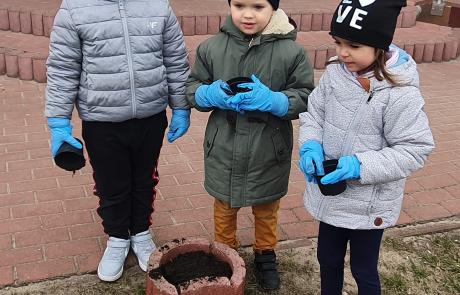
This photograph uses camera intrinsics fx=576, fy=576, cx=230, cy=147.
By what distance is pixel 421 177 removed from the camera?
4262 mm

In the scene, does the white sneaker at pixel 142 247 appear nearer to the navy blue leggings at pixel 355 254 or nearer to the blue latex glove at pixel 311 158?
the navy blue leggings at pixel 355 254

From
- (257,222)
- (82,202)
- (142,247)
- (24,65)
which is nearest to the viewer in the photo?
(257,222)

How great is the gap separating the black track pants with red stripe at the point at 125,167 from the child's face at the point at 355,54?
40.3 inches

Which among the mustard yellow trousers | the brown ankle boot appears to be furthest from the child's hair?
the brown ankle boot

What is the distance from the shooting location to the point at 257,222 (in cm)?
293

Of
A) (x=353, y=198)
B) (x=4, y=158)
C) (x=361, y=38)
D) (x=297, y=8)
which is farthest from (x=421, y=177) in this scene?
(x=297, y=8)

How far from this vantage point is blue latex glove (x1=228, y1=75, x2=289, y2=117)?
2.42 metres

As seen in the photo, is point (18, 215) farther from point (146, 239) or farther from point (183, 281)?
point (183, 281)

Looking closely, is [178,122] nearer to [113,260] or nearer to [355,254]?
[113,260]

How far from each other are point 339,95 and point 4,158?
287cm

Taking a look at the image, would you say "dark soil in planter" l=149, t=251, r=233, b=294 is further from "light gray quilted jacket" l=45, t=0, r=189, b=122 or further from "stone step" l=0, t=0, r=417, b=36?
"stone step" l=0, t=0, r=417, b=36

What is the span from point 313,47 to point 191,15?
1.45 meters

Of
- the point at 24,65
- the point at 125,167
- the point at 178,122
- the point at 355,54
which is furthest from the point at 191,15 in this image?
the point at 355,54

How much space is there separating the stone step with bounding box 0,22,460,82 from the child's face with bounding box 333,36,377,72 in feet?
12.6
